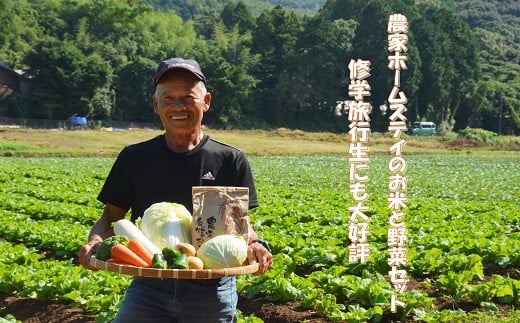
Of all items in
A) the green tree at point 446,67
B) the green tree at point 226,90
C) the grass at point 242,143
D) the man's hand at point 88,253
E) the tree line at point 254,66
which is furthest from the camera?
the green tree at point 446,67

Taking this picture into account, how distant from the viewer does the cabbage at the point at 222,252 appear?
3316 mm

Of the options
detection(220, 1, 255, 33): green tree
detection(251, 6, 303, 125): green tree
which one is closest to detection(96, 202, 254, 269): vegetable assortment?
detection(251, 6, 303, 125): green tree

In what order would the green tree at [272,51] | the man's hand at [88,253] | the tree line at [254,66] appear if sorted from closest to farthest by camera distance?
1. the man's hand at [88,253]
2. the tree line at [254,66]
3. the green tree at [272,51]

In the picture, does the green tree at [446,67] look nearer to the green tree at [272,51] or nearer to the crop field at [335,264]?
the green tree at [272,51]

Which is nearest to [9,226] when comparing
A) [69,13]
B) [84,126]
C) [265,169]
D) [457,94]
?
[265,169]

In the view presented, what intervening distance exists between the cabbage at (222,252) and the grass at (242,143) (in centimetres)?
4285

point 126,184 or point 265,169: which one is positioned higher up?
point 126,184

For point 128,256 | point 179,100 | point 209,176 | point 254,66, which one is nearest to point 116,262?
point 128,256

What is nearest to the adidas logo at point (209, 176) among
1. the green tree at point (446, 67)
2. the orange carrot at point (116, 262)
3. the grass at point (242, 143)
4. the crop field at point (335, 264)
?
the orange carrot at point (116, 262)

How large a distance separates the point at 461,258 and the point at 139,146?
18.4 feet

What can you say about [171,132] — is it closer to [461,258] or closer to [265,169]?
[461,258]

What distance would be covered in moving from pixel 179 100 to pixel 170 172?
407 mm

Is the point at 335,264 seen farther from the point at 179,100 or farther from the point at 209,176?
the point at 179,100

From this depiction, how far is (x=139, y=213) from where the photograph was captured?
386 cm
